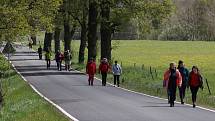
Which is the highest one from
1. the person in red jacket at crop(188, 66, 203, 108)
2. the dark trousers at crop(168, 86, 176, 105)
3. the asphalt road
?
the person in red jacket at crop(188, 66, 203, 108)

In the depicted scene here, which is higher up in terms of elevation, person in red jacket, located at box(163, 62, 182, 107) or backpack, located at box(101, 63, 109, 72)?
person in red jacket, located at box(163, 62, 182, 107)

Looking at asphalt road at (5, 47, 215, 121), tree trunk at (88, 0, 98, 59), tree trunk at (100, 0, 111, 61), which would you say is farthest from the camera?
tree trunk at (88, 0, 98, 59)

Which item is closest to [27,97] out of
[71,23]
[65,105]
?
[65,105]

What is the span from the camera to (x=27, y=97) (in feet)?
85.8

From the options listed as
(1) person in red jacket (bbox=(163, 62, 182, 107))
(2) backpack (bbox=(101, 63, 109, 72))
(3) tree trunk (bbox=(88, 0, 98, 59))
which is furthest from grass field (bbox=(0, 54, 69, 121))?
(3) tree trunk (bbox=(88, 0, 98, 59))

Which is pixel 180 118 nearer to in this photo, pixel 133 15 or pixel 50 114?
pixel 50 114

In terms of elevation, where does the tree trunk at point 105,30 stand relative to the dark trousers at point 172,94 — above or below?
above

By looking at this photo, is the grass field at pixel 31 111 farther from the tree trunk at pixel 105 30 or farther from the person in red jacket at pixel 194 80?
the tree trunk at pixel 105 30

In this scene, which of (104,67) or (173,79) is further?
(104,67)

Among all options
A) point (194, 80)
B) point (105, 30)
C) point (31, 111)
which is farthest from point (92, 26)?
point (31, 111)

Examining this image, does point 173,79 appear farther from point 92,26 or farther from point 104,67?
point 92,26

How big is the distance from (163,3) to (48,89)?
695 inches

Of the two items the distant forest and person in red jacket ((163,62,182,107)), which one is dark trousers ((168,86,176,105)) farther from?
the distant forest

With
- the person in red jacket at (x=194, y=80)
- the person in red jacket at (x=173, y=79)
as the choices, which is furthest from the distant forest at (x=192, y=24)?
the person in red jacket at (x=173, y=79)
